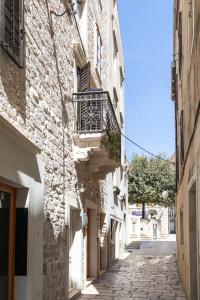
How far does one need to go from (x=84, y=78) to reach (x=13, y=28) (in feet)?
18.4

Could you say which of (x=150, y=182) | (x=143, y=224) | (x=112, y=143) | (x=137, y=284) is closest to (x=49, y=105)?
(x=112, y=143)

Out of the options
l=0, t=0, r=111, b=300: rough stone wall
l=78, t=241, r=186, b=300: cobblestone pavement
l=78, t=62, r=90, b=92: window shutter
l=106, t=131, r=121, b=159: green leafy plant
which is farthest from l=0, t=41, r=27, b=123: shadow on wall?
l=78, t=241, r=186, b=300: cobblestone pavement

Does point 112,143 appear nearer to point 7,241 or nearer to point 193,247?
point 193,247

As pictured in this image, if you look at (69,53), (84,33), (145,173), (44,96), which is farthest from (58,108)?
(145,173)

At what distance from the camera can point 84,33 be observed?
12680mm

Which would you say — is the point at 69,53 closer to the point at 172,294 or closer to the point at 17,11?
the point at 17,11

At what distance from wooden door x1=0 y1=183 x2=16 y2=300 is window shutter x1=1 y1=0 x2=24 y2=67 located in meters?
1.74

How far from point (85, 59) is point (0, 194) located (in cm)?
666

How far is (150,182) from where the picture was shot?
39.8 meters

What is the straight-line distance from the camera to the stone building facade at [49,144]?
6.39 metres

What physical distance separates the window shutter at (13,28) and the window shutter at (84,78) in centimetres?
511

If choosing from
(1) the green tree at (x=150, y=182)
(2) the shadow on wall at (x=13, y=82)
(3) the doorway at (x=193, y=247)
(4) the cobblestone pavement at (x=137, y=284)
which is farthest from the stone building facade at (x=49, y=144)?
(1) the green tree at (x=150, y=182)

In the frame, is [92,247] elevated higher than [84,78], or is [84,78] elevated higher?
[84,78]

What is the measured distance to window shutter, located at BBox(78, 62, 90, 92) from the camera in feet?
38.6
